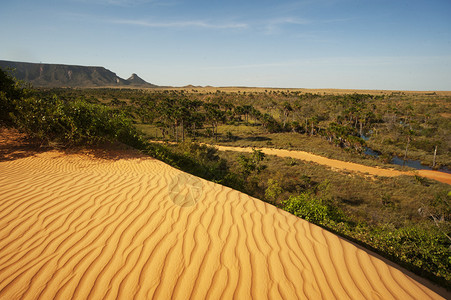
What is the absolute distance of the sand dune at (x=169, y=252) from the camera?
2.26m

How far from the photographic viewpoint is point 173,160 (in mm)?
8945

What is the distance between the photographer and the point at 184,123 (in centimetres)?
3775

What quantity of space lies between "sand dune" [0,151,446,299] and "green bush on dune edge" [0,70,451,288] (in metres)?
1.17

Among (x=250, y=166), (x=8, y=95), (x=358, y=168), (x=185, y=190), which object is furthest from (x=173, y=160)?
(x=358, y=168)

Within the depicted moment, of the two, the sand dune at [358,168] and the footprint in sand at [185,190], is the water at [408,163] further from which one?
the footprint in sand at [185,190]

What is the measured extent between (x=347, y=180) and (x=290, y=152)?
1139cm

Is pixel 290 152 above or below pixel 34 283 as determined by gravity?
below

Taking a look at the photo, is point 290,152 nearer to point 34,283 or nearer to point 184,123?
point 184,123

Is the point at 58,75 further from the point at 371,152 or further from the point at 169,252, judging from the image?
the point at 169,252

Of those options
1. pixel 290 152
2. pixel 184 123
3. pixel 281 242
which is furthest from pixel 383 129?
pixel 281 242

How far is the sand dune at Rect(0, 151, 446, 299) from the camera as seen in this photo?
2.26 meters

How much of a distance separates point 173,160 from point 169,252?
6.45 metres

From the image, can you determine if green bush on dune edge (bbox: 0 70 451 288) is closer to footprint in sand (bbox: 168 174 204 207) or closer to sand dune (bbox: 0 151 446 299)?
sand dune (bbox: 0 151 446 299)

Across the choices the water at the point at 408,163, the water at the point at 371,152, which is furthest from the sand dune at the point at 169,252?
the water at the point at 371,152
